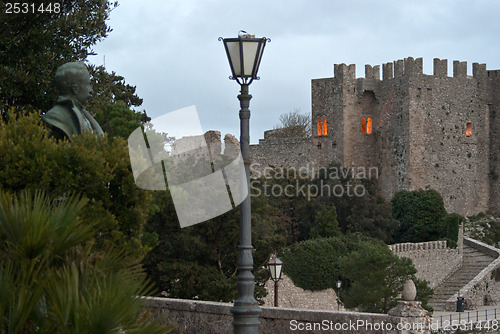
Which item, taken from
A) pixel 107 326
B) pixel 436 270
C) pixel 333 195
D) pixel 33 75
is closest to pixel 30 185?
pixel 107 326

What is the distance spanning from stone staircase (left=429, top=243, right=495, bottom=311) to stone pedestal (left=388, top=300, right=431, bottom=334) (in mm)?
28613

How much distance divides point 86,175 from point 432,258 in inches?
1315

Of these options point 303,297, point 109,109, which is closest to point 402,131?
point 303,297

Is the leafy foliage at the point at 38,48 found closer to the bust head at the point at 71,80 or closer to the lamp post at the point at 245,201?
the bust head at the point at 71,80

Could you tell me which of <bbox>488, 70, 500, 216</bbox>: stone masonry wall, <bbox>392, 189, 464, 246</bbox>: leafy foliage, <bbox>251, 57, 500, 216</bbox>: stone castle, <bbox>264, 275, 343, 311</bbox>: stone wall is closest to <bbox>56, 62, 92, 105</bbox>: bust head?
<bbox>264, 275, 343, 311</bbox>: stone wall

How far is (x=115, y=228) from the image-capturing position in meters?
7.68

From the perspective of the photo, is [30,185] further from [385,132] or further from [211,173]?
[385,132]

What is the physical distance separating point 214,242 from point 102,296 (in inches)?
824

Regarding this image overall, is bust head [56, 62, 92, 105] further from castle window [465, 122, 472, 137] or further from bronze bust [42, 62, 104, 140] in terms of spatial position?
castle window [465, 122, 472, 137]

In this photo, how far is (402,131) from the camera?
4178cm

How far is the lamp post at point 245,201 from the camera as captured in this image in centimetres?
799

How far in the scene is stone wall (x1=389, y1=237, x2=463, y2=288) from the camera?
37.6m

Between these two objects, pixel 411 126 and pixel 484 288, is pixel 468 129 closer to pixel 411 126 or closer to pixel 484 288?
pixel 411 126

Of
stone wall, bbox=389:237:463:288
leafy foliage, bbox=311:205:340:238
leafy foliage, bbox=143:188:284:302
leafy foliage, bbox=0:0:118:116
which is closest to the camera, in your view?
leafy foliage, bbox=0:0:118:116
